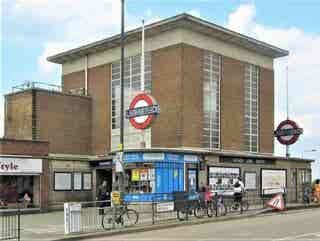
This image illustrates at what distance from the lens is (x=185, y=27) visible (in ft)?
124

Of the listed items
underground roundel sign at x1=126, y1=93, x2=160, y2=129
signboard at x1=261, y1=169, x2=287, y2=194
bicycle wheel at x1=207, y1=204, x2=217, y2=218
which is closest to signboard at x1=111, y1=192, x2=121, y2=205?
bicycle wheel at x1=207, y1=204, x2=217, y2=218

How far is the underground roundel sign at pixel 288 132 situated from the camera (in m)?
41.2

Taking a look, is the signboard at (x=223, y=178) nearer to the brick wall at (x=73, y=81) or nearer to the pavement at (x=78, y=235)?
the pavement at (x=78, y=235)

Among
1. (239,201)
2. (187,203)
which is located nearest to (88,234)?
(187,203)

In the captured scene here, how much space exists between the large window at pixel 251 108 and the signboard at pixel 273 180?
178 inches

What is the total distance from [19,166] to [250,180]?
15137mm

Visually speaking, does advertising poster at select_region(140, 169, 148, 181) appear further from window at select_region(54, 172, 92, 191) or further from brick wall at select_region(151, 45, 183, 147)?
brick wall at select_region(151, 45, 183, 147)

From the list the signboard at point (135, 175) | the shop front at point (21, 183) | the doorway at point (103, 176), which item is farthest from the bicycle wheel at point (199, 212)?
the doorway at point (103, 176)

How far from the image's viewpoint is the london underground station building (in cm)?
3216

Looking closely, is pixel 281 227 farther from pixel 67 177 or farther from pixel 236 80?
pixel 236 80

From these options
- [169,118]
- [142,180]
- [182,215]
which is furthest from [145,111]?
[169,118]

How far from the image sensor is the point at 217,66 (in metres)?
40.3

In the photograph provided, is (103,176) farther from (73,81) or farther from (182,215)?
(73,81)

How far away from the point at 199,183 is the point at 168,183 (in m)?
2.64
